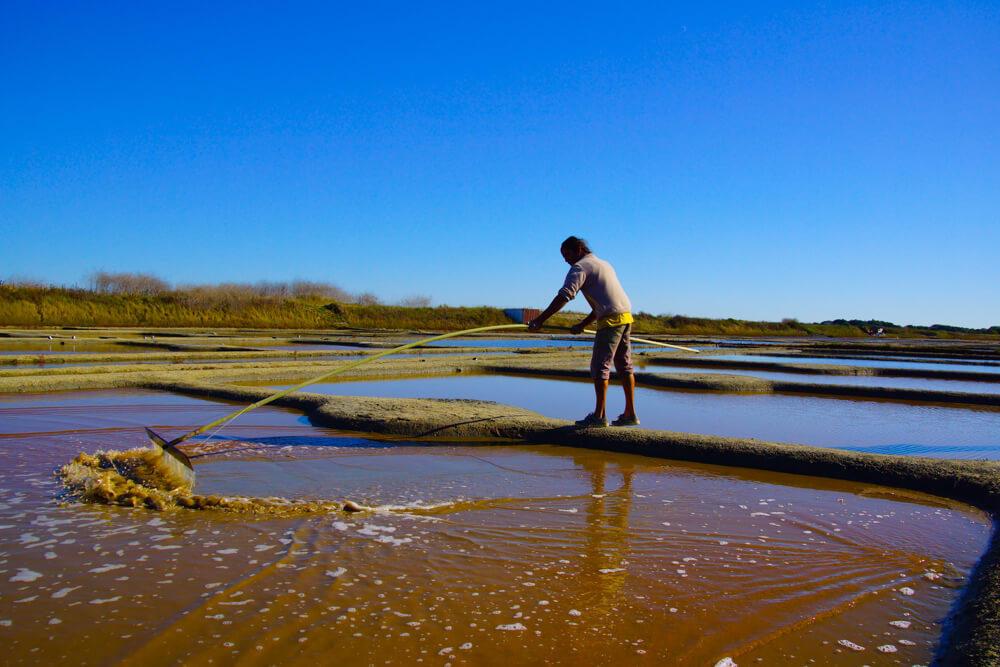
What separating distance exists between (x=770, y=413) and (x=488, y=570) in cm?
629

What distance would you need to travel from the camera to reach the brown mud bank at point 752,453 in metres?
2.14

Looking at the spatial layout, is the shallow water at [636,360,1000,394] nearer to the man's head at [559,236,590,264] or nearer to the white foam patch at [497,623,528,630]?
the man's head at [559,236,590,264]

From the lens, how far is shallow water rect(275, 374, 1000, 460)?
19.9 ft

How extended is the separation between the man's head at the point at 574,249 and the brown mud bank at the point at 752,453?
4.64ft

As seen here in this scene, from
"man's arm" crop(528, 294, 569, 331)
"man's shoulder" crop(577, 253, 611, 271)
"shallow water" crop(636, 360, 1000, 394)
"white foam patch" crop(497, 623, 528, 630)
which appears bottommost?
"white foam patch" crop(497, 623, 528, 630)

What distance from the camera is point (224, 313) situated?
134 feet

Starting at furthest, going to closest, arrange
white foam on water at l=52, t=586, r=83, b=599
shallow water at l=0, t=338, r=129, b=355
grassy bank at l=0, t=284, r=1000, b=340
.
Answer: grassy bank at l=0, t=284, r=1000, b=340 < shallow water at l=0, t=338, r=129, b=355 < white foam on water at l=52, t=586, r=83, b=599

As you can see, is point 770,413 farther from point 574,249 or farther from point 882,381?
point 882,381

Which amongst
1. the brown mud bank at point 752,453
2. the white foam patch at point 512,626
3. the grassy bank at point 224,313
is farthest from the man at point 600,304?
the grassy bank at point 224,313

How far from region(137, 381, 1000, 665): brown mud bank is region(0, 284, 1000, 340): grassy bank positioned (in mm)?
33994

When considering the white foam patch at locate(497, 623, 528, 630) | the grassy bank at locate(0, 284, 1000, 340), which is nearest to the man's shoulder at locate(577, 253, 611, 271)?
the white foam patch at locate(497, 623, 528, 630)

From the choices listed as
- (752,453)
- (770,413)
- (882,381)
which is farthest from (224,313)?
(752,453)

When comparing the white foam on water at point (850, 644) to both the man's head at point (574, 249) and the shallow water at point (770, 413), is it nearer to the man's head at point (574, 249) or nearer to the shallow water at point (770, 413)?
the man's head at point (574, 249)

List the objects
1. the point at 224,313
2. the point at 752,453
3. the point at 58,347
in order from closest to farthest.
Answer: the point at 752,453
the point at 58,347
the point at 224,313
